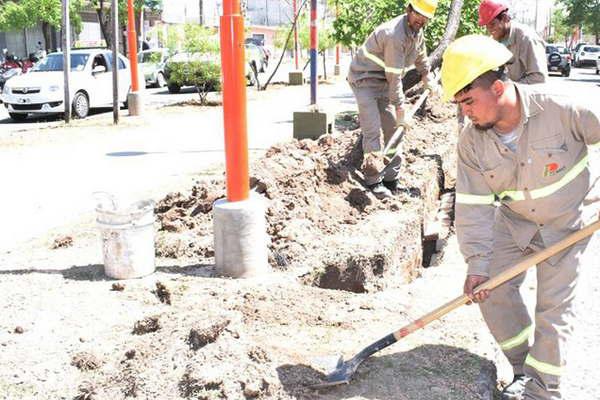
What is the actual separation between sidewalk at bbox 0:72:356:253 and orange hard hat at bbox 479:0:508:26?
4216 mm

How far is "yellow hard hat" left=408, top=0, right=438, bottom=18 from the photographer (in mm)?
6598

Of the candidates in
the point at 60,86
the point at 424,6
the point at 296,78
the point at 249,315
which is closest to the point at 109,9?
the point at 296,78

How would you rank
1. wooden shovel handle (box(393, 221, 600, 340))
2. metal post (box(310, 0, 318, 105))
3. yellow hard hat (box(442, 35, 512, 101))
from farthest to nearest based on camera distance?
1. metal post (box(310, 0, 318, 105))
2. wooden shovel handle (box(393, 221, 600, 340))
3. yellow hard hat (box(442, 35, 512, 101))

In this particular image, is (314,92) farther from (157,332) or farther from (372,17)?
(157,332)

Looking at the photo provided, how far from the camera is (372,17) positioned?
13680 mm

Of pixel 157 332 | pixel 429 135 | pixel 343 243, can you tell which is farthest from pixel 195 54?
pixel 157 332

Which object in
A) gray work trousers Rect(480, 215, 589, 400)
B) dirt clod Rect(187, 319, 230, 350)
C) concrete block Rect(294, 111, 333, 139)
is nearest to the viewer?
gray work trousers Rect(480, 215, 589, 400)

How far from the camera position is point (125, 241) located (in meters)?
4.96

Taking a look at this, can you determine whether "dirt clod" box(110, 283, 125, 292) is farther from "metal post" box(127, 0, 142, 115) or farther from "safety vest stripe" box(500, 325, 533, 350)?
"metal post" box(127, 0, 142, 115)

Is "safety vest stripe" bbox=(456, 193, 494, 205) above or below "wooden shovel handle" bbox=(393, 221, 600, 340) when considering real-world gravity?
above

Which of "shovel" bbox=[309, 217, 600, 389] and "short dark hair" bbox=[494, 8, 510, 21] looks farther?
"short dark hair" bbox=[494, 8, 510, 21]

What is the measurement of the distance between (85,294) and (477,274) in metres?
2.71

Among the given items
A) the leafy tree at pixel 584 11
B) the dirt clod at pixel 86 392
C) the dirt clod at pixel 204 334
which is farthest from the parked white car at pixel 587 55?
the dirt clod at pixel 86 392

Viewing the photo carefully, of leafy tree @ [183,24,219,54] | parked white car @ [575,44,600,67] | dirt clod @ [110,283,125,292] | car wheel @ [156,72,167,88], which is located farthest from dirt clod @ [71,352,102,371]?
parked white car @ [575,44,600,67]
